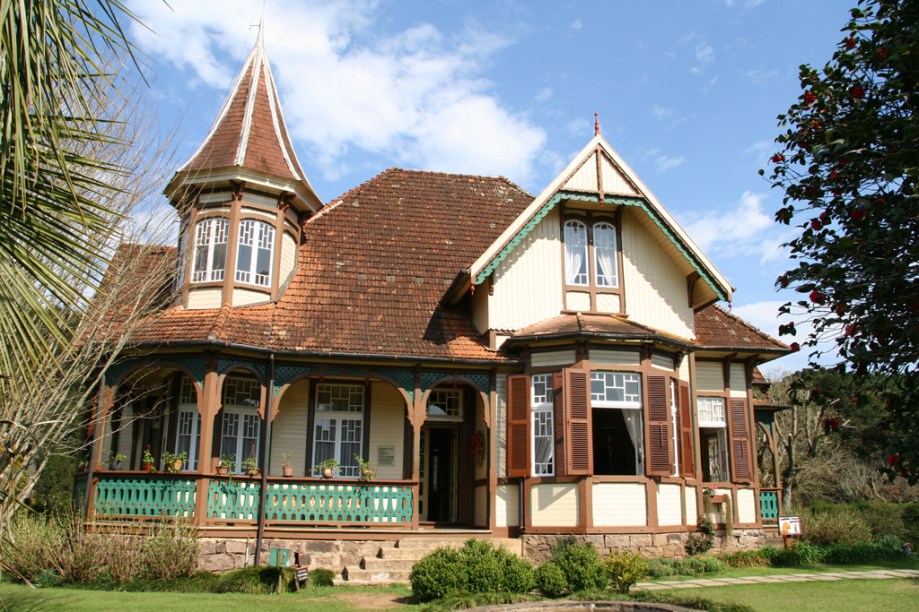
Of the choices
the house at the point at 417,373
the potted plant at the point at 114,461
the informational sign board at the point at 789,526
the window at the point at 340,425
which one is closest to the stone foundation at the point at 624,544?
the house at the point at 417,373

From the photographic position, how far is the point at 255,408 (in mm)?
17469

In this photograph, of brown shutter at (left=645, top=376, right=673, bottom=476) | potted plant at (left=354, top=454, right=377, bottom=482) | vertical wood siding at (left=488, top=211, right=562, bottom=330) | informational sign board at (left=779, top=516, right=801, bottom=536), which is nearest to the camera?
potted plant at (left=354, top=454, right=377, bottom=482)

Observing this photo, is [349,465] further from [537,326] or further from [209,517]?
[537,326]

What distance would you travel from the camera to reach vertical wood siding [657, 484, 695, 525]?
1650 cm

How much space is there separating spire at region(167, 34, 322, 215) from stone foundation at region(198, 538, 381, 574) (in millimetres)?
7792

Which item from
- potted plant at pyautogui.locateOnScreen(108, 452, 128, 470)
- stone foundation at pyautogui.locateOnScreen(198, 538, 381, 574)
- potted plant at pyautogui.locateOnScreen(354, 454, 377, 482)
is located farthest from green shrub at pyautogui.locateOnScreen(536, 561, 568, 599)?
potted plant at pyautogui.locateOnScreen(108, 452, 128, 470)

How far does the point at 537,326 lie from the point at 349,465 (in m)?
5.28

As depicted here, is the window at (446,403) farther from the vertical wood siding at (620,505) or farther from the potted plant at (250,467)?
the potted plant at (250,467)

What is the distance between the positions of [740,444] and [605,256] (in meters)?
5.79

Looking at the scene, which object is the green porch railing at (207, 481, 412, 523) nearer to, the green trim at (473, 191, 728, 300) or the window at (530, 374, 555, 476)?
the window at (530, 374, 555, 476)

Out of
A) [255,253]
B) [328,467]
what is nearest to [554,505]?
[328,467]

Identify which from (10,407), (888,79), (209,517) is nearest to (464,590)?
(209,517)

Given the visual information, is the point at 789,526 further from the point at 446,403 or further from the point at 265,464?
the point at 265,464

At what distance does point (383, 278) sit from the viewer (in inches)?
754
